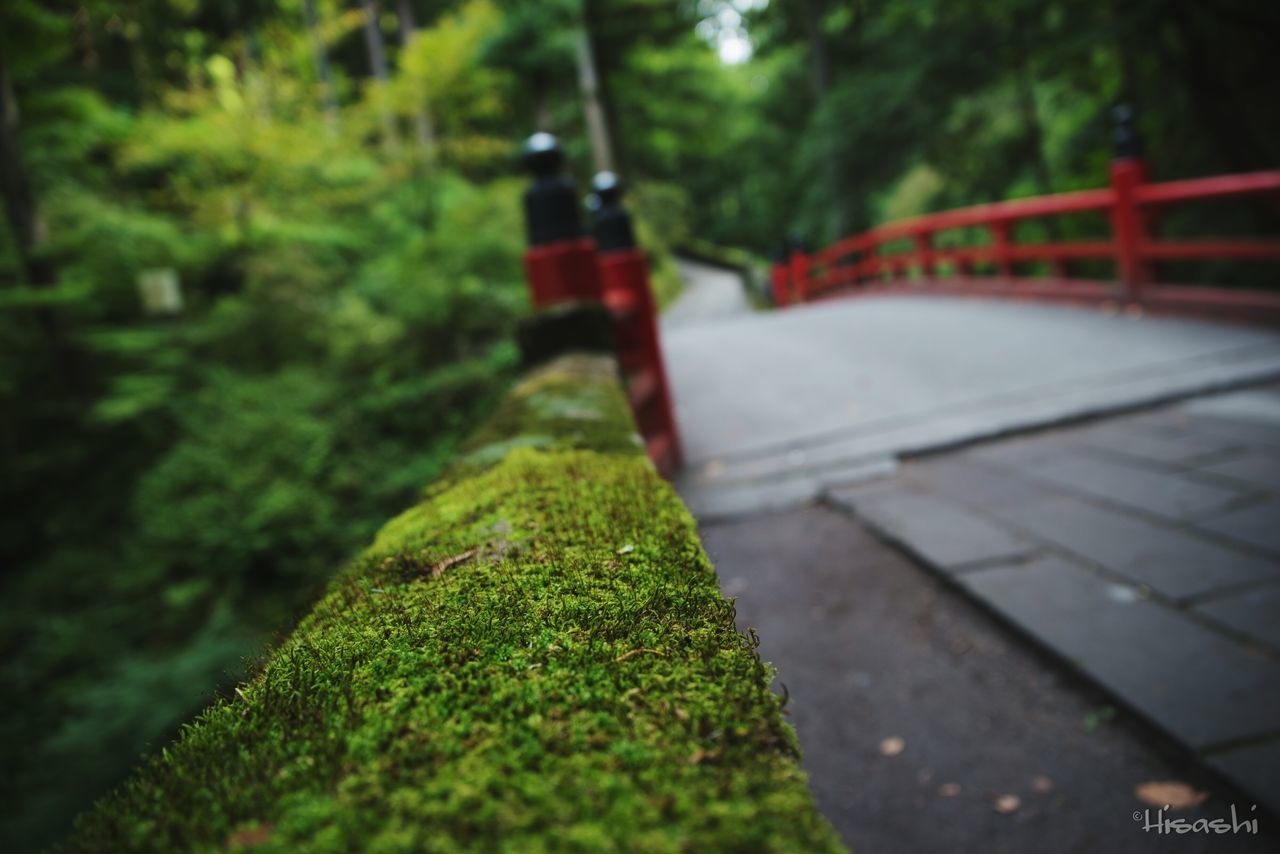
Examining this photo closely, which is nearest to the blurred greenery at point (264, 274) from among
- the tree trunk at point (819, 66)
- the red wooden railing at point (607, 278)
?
the tree trunk at point (819, 66)

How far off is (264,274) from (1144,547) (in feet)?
31.0

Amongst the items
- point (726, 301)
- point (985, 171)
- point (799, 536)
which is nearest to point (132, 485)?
point (799, 536)

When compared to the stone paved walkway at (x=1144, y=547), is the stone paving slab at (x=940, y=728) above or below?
below

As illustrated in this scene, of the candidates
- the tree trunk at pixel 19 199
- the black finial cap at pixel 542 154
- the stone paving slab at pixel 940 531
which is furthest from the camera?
the tree trunk at pixel 19 199

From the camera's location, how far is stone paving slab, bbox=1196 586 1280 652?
234cm

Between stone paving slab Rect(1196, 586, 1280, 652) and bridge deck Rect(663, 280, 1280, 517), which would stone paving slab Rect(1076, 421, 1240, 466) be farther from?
stone paving slab Rect(1196, 586, 1280, 652)

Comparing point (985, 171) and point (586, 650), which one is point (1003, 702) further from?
point (985, 171)

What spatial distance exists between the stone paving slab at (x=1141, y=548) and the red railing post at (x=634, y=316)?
1.76 m

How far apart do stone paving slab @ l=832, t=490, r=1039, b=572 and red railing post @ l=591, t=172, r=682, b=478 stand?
1.07 meters

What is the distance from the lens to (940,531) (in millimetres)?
3391

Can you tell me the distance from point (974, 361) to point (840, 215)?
459 inches

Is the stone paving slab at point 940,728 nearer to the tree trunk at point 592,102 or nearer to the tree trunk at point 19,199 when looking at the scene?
the tree trunk at point 19,199

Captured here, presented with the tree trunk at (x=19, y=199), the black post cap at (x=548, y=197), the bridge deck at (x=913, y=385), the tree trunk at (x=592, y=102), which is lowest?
the bridge deck at (x=913, y=385)

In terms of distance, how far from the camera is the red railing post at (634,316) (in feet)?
13.6
